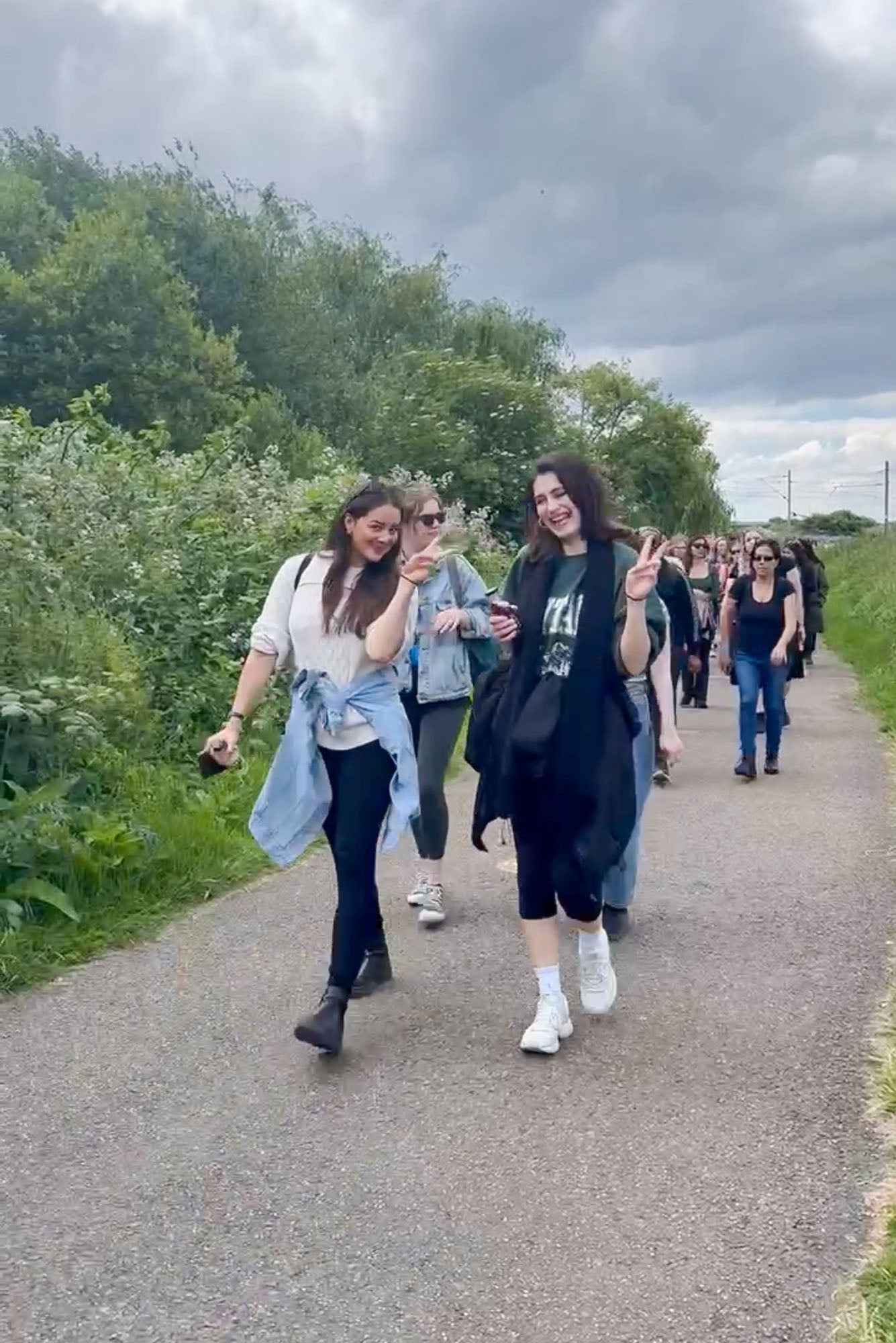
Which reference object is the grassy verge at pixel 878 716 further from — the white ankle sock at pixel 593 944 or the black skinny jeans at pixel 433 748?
the black skinny jeans at pixel 433 748

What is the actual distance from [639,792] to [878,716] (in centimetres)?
887

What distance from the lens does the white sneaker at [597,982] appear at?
4.94 m

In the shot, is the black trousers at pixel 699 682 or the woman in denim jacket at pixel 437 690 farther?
the black trousers at pixel 699 682

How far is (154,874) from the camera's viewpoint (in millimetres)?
6863

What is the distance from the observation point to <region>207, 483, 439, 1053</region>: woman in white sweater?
15.5ft

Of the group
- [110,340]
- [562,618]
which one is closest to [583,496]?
[562,618]

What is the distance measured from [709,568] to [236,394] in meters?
20.4

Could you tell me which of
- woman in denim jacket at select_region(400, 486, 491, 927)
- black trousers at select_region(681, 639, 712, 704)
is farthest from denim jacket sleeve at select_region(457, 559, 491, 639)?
black trousers at select_region(681, 639, 712, 704)

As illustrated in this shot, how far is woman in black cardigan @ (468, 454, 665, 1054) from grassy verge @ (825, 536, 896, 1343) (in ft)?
3.42

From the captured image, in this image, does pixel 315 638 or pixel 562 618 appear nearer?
pixel 562 618

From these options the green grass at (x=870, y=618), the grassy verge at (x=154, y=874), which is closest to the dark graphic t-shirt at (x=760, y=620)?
the green grass at (x=870, y=618)

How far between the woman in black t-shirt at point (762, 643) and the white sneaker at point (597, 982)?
18.9 ft

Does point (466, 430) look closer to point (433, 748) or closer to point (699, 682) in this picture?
point (699, 682)

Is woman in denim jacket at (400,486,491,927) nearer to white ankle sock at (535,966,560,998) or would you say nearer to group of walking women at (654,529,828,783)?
white ankle sock at (535,966,560,998)
